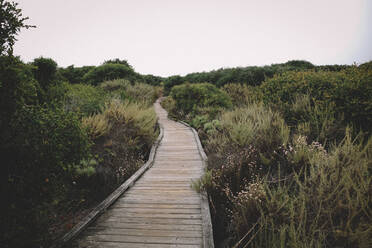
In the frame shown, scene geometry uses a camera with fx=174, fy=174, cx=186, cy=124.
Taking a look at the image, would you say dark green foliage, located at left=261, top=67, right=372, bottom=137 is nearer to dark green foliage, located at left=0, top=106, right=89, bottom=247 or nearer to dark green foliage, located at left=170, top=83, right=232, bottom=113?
dark green foliage, located at left=170, top=83, right=232, bottom=113

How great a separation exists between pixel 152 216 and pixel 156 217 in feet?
0.26

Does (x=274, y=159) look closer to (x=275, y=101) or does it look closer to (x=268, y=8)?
(x=275, y=101)

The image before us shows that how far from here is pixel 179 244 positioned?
7.85ft

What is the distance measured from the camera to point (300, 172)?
7.80 feet

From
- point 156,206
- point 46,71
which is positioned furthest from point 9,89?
point 46,71

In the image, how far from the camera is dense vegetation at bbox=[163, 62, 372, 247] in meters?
2.10

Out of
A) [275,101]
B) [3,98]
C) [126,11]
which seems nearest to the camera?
[3,98]

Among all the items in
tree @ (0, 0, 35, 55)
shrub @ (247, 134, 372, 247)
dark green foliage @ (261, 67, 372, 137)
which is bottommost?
shrub @ (247, 134, 372, 247)

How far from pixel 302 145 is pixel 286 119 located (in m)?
2.01

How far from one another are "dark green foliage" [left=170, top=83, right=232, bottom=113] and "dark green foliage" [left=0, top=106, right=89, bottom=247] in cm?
1008

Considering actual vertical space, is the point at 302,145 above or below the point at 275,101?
below

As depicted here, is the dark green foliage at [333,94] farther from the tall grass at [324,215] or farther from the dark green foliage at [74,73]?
the dark green foliage at [74,73]

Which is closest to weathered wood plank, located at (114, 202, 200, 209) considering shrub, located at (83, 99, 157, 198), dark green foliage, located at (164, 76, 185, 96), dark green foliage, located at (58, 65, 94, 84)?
shrub, located at (83, 99, 157, 198)

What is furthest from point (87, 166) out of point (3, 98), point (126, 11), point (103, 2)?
point (126, 11)
